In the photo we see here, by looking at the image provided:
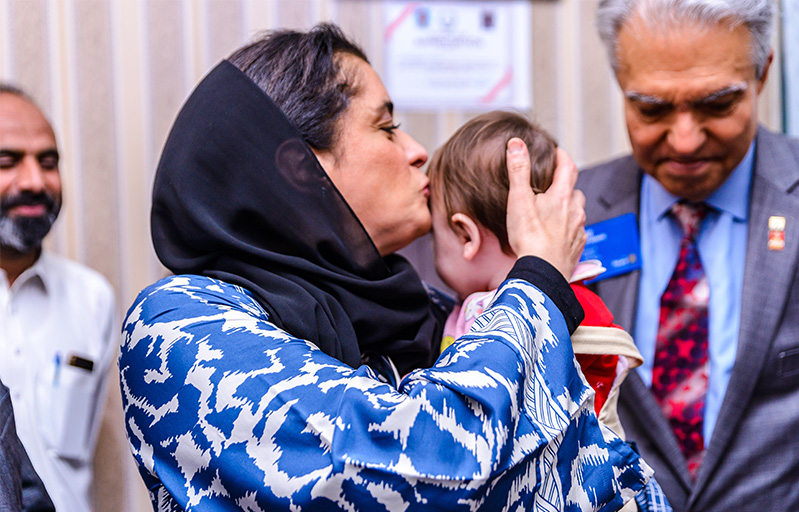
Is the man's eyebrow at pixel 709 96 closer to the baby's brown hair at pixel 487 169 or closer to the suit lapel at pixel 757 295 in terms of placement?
the suit lapel at pixel 757 295

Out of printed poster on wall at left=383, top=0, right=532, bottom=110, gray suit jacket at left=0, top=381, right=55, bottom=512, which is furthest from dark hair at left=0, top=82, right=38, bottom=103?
gray suit jacket at left=0, top=381, right=55, bottom=512

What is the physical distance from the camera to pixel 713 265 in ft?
5.55

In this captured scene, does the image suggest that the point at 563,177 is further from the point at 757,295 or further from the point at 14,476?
the point at 14,476

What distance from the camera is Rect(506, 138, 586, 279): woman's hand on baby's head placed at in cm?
116

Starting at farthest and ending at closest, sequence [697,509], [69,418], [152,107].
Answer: [152,107] → [69,418] → [697,509]

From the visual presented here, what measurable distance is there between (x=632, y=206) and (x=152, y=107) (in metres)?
1.67

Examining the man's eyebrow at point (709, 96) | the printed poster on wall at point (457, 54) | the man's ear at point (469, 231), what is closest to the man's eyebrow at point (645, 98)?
the man's eyebrow at point (709, 96)

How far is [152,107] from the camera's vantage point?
257cm

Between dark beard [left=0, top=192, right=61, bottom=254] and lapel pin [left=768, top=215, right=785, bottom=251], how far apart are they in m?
2.12

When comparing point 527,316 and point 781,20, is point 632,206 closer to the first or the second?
point 527,316

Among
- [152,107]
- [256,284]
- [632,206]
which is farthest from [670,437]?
[152,107]

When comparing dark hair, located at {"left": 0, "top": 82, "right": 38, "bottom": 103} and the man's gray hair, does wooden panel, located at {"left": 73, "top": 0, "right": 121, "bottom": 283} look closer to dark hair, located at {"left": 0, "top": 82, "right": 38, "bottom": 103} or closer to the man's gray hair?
dark hair, located at {"left": 0, "top": 82, "right": 38, "bottom": 103}

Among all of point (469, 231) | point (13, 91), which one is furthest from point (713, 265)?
point (13, 91)

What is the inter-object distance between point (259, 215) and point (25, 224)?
1.61 m
